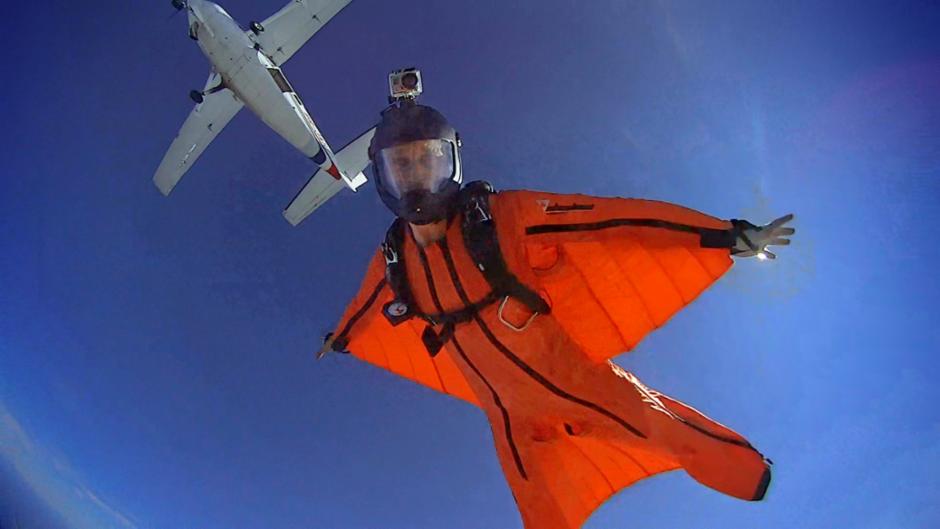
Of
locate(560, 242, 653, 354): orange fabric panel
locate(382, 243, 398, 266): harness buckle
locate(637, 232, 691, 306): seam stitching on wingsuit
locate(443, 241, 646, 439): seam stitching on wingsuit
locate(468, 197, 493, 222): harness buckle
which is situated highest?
locate(637, 232, 691, 306): seam stitching on wingsuit

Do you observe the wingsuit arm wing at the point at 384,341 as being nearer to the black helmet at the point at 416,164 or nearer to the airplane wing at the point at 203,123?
the black helmet at the point at 416,164

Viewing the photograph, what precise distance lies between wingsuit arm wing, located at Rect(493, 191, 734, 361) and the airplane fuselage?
12.3 metres

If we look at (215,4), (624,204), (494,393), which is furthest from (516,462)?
(215,4)

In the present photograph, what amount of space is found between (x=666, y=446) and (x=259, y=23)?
16.1 m

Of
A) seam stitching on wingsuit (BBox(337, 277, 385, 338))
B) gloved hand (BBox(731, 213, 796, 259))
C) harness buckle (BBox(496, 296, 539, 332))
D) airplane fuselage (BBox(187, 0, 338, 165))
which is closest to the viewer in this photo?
gloved hand (BBox(731, 213, 796, 259))

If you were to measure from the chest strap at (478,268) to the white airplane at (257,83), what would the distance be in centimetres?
1117

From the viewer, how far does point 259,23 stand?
15.5 m

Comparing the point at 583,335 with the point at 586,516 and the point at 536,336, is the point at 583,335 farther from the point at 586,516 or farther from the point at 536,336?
the point at 586,516

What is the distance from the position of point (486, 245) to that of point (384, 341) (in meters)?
1.78

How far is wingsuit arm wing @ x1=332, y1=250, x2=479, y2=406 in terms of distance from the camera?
4102 millimetres

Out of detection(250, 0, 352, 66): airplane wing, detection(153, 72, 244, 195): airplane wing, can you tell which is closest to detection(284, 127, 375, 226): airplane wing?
detection(153, 72, 244, 195): airplane wing

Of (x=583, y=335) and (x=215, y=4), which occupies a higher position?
(x=215, y=4)

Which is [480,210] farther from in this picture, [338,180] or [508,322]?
[338,180]

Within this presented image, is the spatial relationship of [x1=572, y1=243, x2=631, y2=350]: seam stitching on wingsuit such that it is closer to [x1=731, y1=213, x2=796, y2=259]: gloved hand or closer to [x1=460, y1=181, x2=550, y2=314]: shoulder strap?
[x1=460, y1=181, x2=550, y2=314]: shoulder strap
